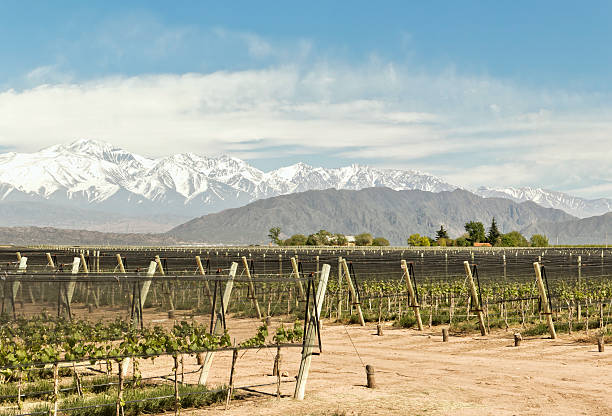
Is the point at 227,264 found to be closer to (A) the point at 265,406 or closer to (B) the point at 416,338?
(B) the point at 416,338

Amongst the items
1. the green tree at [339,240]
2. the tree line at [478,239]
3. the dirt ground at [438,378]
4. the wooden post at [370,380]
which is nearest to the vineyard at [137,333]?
the dirt ground at [438,378]

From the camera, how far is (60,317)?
13.2 m

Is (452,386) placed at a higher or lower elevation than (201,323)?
lower

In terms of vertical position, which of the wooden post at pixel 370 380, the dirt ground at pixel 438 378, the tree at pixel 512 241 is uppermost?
the tree at pixel 512 241

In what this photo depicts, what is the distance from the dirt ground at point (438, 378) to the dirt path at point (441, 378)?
2 centimetres

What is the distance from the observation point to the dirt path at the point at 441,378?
13234mm

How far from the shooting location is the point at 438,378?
53.8ft

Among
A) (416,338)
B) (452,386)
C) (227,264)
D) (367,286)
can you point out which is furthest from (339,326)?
(227,264)

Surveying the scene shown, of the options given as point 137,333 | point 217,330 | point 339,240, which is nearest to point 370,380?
point 217,330

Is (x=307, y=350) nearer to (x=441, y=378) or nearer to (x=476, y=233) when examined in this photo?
(x=441, y=378)

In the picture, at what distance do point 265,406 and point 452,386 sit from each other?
4.58 meters

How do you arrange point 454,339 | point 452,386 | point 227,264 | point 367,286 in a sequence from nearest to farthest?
point 452,386
point 454,339
point 367,286
point 227,264

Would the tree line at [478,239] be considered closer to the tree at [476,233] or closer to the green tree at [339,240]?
the tree at [476,233]

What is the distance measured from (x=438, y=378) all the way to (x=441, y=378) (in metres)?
0.07
